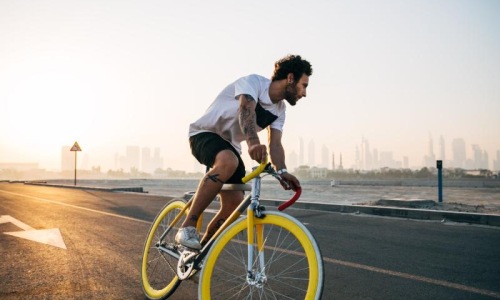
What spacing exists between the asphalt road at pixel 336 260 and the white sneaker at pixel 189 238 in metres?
0.82

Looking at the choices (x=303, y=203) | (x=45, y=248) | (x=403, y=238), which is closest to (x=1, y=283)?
(x=45, y=248)

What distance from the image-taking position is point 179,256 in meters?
2.84

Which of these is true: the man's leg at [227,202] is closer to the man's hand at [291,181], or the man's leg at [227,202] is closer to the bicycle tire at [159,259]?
the bicycle tire at [159,259]

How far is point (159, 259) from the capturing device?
3.30 m

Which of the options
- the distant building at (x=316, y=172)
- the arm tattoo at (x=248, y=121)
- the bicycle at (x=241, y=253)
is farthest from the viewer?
the distant building at (x=316, y=172)

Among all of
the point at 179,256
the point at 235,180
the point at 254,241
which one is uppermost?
the point at 235,180

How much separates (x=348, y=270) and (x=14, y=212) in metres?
9.14

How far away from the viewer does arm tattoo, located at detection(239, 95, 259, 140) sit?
2254mm

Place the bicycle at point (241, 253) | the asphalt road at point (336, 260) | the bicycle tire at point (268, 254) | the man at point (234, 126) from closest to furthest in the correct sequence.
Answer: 1. the bicycle tire at point (268, 254)
2. the bicycle at point (241, 253)
3. the man at point (234, 126)
4. the asphalt road at point (336, 260)

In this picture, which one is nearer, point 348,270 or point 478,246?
point 348,270

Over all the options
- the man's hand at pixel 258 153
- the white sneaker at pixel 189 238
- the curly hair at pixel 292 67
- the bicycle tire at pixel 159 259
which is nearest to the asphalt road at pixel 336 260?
the bicycle tire at pixel 159 259

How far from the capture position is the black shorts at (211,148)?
2631 mm

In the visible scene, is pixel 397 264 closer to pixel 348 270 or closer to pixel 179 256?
pixel 348 270

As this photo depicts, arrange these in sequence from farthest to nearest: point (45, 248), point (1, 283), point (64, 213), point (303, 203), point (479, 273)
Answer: point (303, 203) → point (64, 213) → point (45, 248) → point (479, 273) → point (1, 283)
